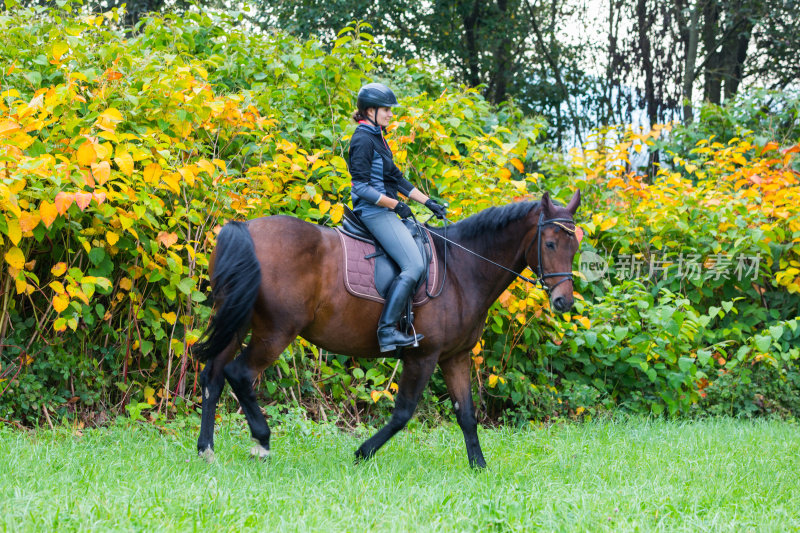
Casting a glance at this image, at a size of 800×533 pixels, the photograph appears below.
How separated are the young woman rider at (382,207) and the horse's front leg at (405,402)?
24 centimetres

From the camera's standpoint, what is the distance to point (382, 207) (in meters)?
4.82

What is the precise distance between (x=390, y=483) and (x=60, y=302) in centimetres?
275

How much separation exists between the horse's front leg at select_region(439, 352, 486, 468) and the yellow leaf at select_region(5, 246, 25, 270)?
3098 mm

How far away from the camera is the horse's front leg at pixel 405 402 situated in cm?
470

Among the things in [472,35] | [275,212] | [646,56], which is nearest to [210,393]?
[275,212]

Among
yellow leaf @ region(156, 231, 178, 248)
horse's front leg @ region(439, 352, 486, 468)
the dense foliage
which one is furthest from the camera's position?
yellow leaf @ region(156, 231, 178, 248)

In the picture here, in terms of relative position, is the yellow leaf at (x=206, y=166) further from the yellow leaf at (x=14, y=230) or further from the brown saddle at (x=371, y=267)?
the yellow leaf at (x=14, y=230)

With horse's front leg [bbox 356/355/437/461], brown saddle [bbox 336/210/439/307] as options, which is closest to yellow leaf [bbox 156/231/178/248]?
brown saddle [bbox 336/210/439/307]

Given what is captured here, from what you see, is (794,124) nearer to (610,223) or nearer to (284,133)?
(610,223)

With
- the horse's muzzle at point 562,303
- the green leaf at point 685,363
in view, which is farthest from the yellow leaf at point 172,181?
the green leaf at point 685,363

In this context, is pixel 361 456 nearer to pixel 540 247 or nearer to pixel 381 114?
pixel 540 247

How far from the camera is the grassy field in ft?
10.8

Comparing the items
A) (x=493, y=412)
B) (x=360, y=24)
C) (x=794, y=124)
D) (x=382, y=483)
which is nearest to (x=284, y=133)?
(x=360, y=24)

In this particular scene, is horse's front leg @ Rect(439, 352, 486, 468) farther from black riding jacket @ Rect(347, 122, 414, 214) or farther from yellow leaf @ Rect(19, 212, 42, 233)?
yellow leaf @ Rect(19, 212, 42, 233)
